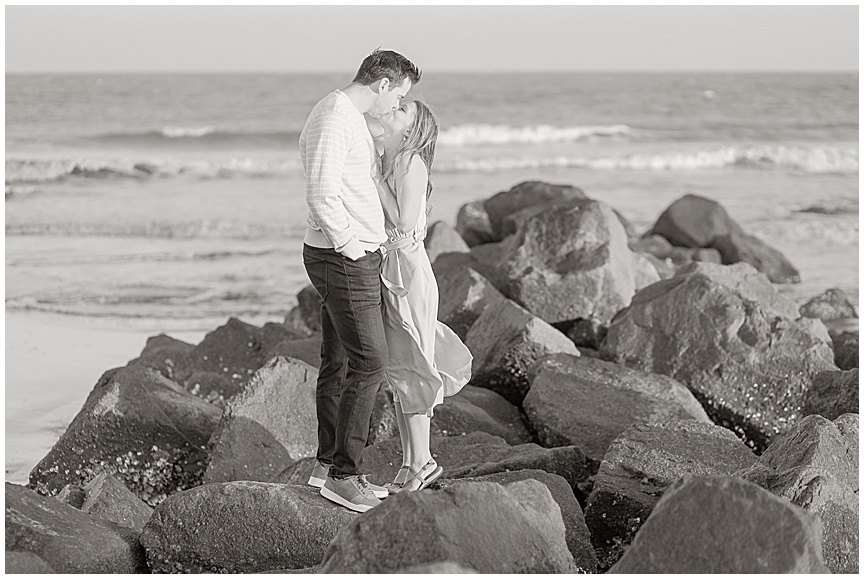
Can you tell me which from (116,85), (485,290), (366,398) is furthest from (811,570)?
(116,85)

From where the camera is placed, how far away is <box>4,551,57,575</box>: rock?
3449 mm

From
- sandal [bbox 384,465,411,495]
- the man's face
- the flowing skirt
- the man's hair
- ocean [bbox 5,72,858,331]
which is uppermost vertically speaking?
the man's hair

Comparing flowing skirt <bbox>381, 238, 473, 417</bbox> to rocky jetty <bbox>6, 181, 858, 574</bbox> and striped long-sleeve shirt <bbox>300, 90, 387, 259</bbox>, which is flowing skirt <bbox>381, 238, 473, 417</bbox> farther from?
rocky jetty <bbox>6, 181, 858, 574</bbox>

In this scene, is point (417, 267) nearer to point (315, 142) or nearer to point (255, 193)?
point (315, 142)

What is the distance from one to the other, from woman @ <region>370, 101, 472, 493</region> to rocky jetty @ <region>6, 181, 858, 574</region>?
285 millimetres

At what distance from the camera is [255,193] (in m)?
19.4

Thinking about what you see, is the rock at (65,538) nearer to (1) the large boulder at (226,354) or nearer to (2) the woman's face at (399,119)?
(2) the woman's face at (399,119)

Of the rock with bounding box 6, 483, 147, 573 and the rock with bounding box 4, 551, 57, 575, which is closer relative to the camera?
the rock with bounding box 4, 551, 57, 575

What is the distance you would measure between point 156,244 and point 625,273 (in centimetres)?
846

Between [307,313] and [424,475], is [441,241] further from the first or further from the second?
[424,475]

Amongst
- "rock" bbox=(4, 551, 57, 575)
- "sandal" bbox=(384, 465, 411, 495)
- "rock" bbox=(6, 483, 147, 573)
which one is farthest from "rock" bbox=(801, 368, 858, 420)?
"rock" bbox=(4, 551, 57, 575)

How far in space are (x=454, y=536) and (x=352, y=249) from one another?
1.26m

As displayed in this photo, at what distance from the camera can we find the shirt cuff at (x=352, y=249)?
3998 millimetres

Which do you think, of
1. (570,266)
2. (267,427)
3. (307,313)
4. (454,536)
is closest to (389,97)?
(454,536)
